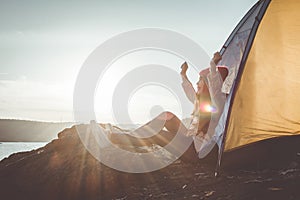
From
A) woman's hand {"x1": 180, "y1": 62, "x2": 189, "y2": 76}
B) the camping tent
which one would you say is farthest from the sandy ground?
woman's hand {"x1": 180, "y1": 62, "x2": 189, "y2": 76}

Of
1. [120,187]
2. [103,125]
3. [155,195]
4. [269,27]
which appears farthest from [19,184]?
[269,27]

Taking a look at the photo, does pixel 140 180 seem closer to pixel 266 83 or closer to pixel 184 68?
pixel 184 68

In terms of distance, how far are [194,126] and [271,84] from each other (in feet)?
6.41

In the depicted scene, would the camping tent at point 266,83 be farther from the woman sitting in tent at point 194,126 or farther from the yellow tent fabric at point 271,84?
the woman sitting in tent at point 194,126

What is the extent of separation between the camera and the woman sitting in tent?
693 cm

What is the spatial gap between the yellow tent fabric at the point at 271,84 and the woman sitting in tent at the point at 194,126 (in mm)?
511

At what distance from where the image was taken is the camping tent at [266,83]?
6.61 metres

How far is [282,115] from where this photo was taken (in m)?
6.85

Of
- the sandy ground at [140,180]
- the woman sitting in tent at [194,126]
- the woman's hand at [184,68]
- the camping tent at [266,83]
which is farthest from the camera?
the woman's hand at [184,68]

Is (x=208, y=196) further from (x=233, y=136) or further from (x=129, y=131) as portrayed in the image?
(x=129, y=131)

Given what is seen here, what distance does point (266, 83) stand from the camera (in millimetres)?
6777

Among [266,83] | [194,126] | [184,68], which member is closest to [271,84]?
[266,83]

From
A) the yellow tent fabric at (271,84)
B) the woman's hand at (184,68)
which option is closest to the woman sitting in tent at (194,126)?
the yellow tent fabric at (271,84)

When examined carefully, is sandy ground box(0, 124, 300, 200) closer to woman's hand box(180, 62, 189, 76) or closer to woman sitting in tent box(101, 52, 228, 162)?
woman sitting in tent box(101, 52, 228, 162)
